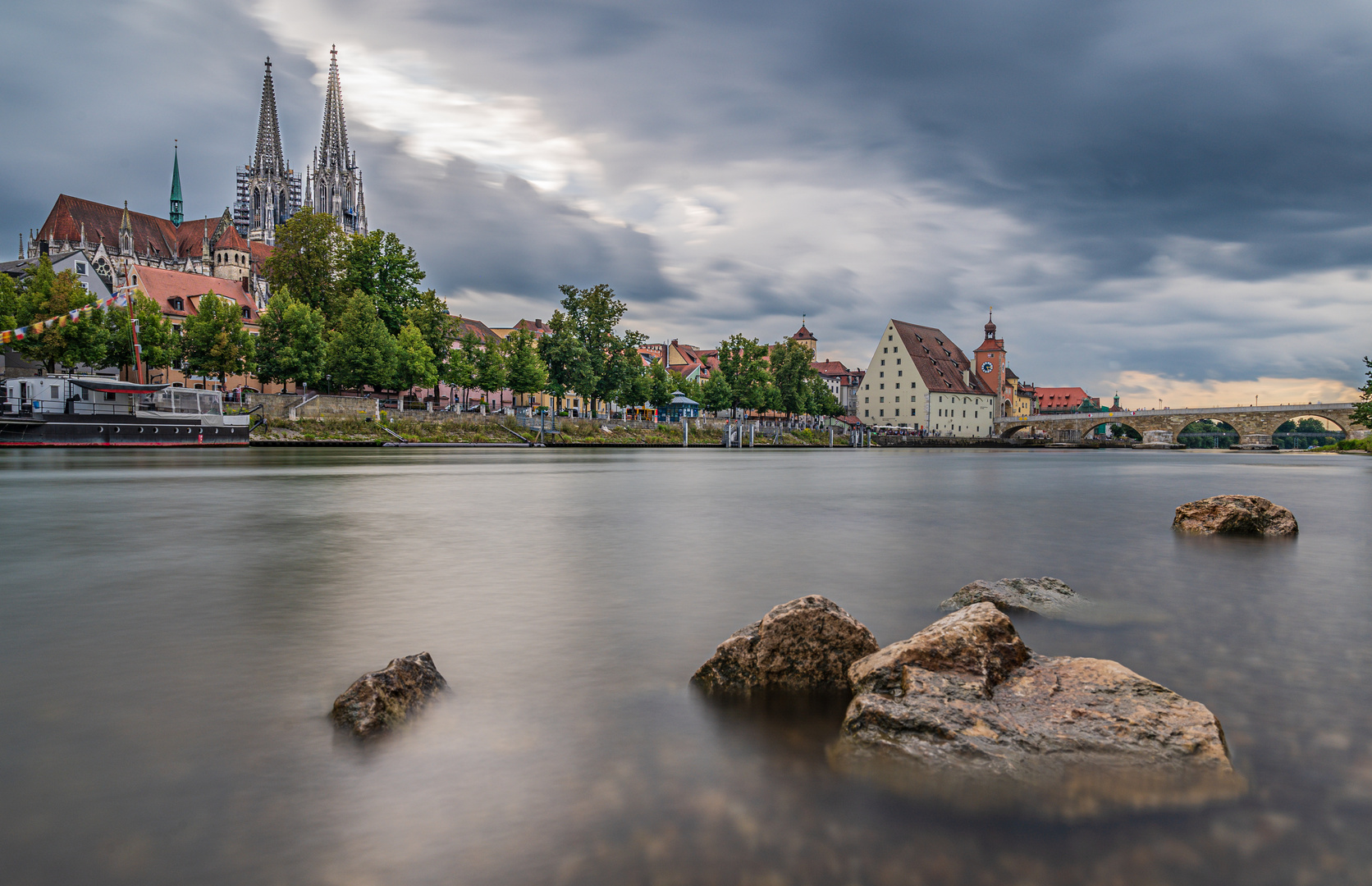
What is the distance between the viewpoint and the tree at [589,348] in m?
86.8

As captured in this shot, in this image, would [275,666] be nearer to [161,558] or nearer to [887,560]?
[161,558]

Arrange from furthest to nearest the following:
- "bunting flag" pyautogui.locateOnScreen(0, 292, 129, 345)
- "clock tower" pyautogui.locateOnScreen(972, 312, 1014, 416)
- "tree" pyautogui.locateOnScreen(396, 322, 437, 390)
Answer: "clock tower" pyautogui.locateOnScreen(972, 312, 1014, 416) < "tree" pyautogui.locateOnScreen(396, 322, 437, 390) < "bunting flag" pyautogui.locateOnScreen(0, 292, 129, 345)

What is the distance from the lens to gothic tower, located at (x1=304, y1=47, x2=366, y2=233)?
533ft

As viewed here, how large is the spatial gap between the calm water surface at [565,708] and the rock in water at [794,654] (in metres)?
0.44

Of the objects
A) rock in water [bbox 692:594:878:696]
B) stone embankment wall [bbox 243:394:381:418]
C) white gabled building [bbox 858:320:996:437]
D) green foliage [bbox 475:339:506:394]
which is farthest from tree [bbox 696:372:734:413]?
rock in water [bbox 692:594:878:696]

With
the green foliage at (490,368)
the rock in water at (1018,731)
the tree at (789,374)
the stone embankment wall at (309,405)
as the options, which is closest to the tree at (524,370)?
the green foliage at (490,368)

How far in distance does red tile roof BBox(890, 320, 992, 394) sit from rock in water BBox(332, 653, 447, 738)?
14010 cm

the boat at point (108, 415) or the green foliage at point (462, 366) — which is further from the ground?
the green foliage at point (462, 366)

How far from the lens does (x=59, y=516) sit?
19203 mm

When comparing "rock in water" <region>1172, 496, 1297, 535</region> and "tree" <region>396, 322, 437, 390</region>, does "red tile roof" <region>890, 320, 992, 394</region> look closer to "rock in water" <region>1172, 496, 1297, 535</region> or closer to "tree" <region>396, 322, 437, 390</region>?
"tree" <region>396, 322, 437, 390</region>

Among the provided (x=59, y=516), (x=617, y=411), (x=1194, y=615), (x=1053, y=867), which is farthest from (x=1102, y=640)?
(x=617, y=411)

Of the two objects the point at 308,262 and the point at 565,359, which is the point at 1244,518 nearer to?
the point at 565,359

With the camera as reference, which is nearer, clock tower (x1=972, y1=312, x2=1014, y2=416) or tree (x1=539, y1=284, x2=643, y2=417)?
tree (x1=539, y1=284, x2=643, y2=417)

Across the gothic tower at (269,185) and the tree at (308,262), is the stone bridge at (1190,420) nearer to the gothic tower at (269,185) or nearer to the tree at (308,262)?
the tree at (308,262)
